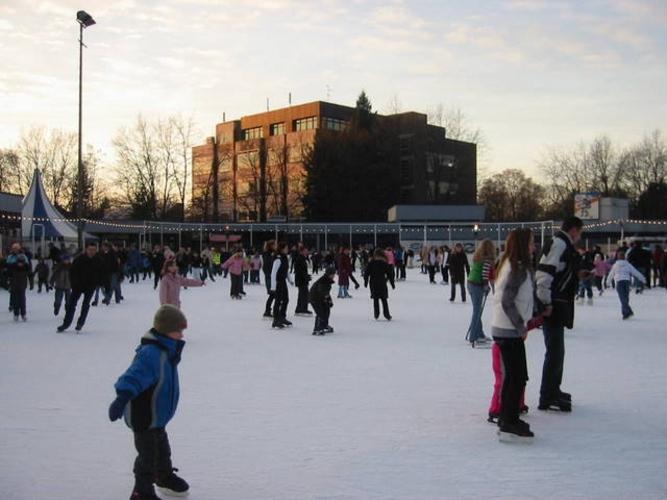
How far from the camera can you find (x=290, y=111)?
7962 centimetres

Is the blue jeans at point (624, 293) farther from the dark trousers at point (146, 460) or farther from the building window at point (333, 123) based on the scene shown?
the building window at point (333, 123)

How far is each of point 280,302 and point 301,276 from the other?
6.39ft

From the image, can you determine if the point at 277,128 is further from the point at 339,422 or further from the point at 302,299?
the point at 339,422

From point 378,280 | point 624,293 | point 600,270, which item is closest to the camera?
point 378,280

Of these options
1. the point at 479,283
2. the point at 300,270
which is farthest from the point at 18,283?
the point at 479,283

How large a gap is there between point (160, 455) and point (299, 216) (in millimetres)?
64317

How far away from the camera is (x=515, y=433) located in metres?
4.97

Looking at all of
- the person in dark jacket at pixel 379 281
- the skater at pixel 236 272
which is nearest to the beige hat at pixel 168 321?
the person in dark jacket at pixel 379 281

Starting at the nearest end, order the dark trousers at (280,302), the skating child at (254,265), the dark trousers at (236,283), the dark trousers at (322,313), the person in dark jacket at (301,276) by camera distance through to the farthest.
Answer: the dark trousers at (322,313)
the dark trousers at (280,302)
the person in dark jacket at (301,276)
the dark trousers at (236,283)
the skating child at (254,265)

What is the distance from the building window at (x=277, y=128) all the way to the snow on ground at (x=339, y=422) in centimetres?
7206

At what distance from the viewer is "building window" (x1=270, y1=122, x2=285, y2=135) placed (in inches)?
3204

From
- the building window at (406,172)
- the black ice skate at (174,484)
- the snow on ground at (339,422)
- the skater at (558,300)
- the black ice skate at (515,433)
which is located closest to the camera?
the black ice skate at (174,484)

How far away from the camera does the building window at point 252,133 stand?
8400 centimetres

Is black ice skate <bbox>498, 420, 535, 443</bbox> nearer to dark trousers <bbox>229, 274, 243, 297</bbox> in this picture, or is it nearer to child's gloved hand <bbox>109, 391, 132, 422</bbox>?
child's gloved hand <bbox>109, 391, 132, 422</bbox>
